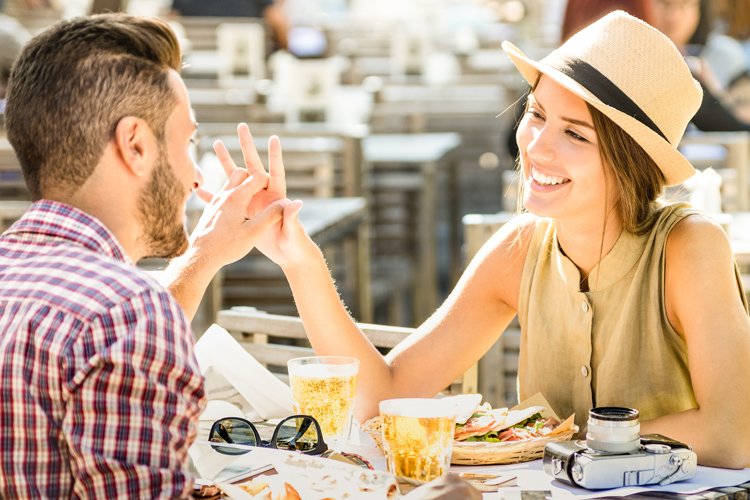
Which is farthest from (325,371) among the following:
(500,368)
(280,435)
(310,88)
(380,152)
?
(310,88)

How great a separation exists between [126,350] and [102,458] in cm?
10

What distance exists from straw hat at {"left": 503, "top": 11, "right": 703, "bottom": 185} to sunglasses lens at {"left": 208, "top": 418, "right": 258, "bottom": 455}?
72 cm

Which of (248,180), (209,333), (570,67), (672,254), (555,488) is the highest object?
(570,67)

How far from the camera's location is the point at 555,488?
1.40m

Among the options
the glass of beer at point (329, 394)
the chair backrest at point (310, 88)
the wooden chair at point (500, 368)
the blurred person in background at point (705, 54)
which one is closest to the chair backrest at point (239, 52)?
the chair backrest at point (310, 88)

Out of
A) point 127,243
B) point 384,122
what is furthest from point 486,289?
point 384,122

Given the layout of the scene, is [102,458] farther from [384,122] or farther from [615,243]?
[384,122]

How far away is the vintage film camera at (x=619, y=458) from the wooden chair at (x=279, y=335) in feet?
2.37

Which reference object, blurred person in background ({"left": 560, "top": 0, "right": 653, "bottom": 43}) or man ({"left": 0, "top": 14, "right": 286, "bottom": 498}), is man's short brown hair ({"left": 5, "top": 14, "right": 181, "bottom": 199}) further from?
blurred person in background ({"left": 560, "top": 0, "right": 653, "bottom": 43})

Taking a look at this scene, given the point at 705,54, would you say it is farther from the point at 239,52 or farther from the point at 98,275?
the point at 98,275

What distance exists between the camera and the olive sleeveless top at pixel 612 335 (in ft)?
5.90

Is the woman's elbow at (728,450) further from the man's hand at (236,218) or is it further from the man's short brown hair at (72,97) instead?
the man's short brown hair at (72,97)

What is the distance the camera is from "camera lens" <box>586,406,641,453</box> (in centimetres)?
137

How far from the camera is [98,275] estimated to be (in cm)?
110
